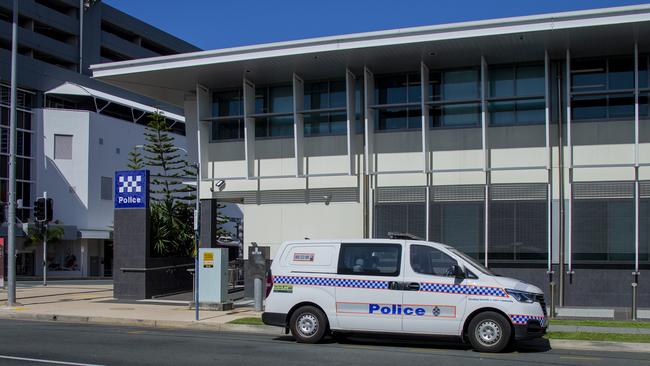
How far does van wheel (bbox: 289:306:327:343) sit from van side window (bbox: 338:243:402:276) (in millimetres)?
949

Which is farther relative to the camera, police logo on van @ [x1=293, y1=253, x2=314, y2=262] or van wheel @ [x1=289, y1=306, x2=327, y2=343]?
police logo on van @ [x1=293, y1=253, x2=314, y2=262]

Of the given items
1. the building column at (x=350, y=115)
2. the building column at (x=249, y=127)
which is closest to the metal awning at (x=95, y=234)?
the building column at (x=249, y=127)

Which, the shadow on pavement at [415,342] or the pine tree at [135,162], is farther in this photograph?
the pine tree at [135,162]

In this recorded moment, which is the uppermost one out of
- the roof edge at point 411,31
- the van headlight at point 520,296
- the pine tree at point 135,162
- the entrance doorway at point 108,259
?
the roof edge at point 411,31

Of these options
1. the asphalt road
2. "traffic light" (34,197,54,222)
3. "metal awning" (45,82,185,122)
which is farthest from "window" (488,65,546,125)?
"metal awning" (45,82,185,122)

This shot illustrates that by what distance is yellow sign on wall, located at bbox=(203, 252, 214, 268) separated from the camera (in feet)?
65.7

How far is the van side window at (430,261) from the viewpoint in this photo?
13.0 meters

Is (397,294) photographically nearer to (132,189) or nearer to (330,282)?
(330,282)

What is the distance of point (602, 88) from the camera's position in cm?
2058

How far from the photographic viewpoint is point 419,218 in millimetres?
21938

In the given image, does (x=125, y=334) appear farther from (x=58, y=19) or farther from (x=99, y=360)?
(x=58, y=19)

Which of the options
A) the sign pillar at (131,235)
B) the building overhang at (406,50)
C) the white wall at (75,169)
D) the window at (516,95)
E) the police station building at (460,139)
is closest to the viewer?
the building overhang at (406,50)

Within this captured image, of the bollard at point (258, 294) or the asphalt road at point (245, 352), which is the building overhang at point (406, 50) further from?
the asphalt road at point (245, 352)

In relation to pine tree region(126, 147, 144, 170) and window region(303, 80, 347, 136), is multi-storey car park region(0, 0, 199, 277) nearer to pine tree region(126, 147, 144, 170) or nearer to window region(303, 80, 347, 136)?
pine tree region(126, 147, 144, 170)
